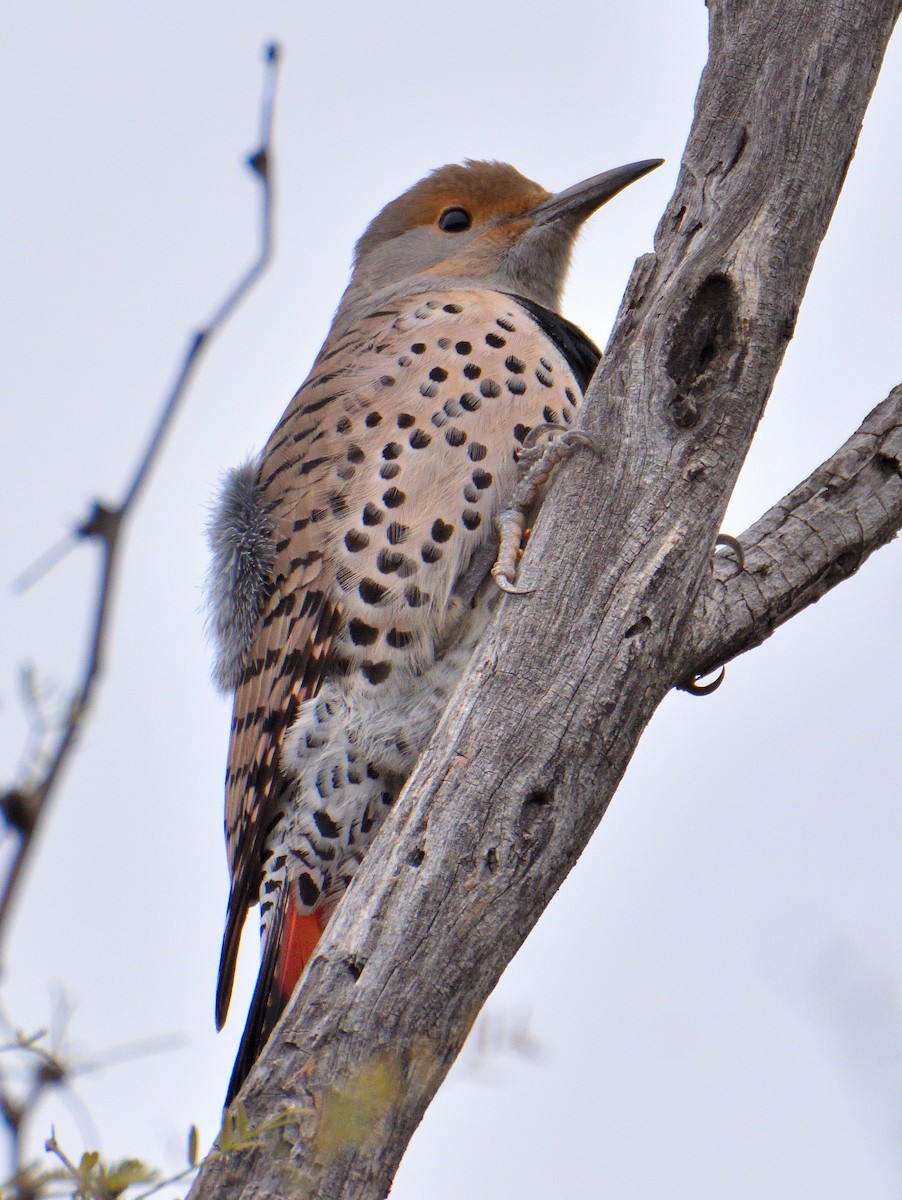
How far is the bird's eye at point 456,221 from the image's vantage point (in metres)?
4.96

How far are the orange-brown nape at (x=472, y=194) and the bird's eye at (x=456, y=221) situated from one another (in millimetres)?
17

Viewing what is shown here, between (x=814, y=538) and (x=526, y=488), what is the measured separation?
71 cm

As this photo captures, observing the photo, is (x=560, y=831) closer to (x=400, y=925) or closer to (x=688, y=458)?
(x=400, y=925)

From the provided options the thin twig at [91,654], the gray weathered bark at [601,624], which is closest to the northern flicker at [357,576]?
the gray weathered bark at [601,624]

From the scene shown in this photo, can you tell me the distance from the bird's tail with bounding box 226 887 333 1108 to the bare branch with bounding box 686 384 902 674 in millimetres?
1225

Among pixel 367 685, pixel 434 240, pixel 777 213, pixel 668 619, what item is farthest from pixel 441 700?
pixel 434 240

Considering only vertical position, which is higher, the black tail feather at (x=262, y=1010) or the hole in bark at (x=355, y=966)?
the black tail feather at (x=262, y=1010)

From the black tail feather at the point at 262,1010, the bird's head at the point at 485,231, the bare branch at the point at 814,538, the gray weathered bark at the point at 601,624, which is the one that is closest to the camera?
the gray weathered bark at the point at 601,624

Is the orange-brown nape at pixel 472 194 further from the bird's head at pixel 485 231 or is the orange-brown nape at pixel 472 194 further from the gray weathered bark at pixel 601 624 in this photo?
the gray weathered bark at pixel 601 624

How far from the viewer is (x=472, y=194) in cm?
495

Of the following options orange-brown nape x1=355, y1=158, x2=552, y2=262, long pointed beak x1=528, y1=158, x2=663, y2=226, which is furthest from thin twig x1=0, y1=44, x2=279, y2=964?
orange-brown nape x1=355, y1=158, x2=552, y2=262

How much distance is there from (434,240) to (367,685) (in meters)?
2.09

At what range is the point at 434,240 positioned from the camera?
197 inches

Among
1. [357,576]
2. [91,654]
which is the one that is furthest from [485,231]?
[91,654]
